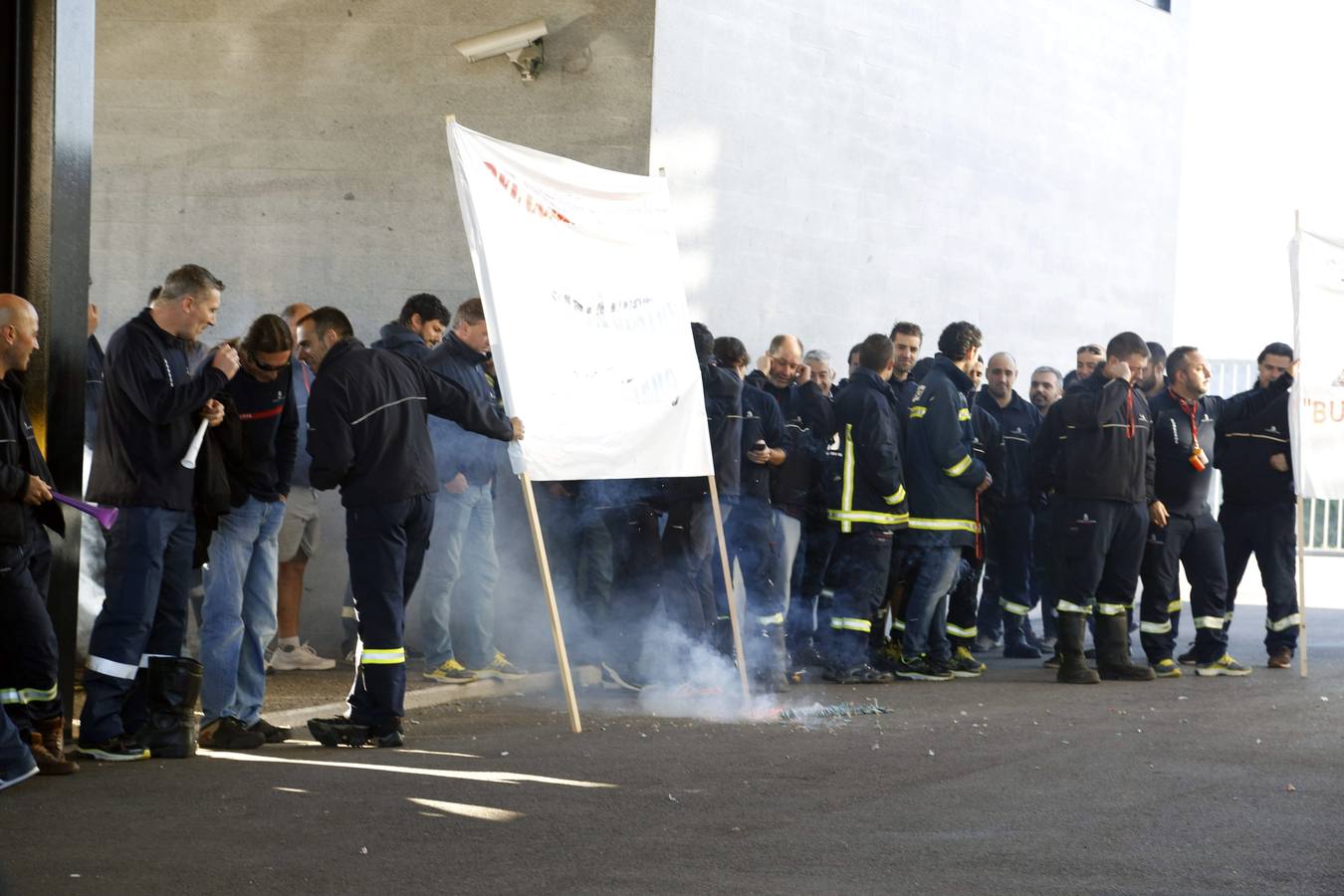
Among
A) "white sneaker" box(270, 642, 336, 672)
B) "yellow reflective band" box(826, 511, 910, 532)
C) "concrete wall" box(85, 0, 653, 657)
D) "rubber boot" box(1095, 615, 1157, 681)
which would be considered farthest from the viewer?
"concrete wall" box(85, 0, 653, 657)

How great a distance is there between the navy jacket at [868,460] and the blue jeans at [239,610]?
407cm

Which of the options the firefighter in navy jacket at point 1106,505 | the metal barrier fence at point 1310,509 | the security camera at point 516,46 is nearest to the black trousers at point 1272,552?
the firefighter in navy jacket at point 1106,505

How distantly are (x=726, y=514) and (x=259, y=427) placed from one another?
3.66 m

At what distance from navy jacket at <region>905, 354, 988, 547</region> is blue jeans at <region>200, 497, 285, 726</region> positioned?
456cm

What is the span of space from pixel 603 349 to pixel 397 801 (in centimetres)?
305

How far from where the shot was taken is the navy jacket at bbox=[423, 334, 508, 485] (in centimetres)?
972

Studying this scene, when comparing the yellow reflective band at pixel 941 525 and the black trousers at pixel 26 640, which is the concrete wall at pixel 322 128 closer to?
the yellow reflective band at pixel 941 525

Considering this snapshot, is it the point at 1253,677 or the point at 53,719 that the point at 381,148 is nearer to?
the point at 53,719

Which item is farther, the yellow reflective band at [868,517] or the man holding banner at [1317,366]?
the man holding banner at [1317,366]

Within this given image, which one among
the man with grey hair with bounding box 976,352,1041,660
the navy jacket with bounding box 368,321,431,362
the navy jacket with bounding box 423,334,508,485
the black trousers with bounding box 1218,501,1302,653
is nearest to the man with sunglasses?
the navy jacket with bounding box 368,321,431,362

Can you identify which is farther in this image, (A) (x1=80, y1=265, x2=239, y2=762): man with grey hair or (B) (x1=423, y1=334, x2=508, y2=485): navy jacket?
(B) (x1=423, y1=334, x2=508, y2=485): navy jacket

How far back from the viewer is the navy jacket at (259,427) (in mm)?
7785

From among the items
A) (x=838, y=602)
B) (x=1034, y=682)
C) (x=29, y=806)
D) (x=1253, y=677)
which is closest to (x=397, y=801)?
(x=29, y=806)

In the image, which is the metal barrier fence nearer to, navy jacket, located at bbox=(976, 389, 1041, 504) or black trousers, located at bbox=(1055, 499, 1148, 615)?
navy jacket, located at bbox=(976, 389, 1041, 504)
